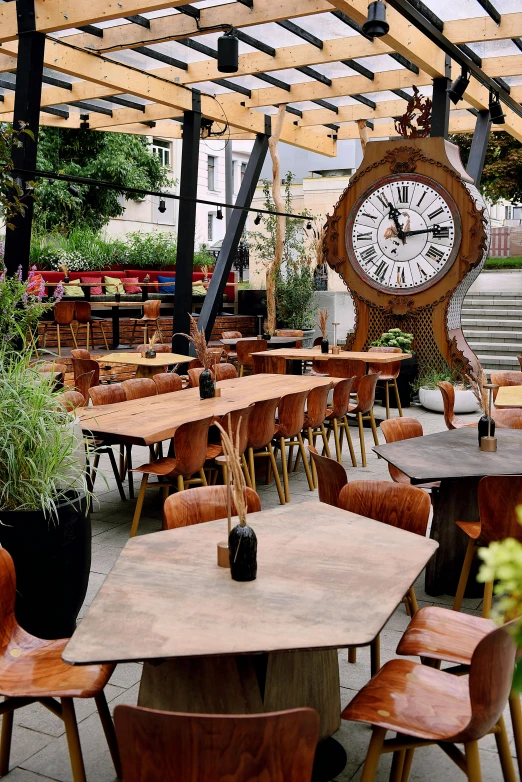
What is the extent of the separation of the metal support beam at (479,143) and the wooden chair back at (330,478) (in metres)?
9.84

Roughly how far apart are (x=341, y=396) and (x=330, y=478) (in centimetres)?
316

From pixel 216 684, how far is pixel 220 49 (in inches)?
262

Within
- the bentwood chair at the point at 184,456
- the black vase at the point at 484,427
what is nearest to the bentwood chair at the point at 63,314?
the bentwood chair at the point at 184,456

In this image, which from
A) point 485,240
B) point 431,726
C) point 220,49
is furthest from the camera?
point 485,240

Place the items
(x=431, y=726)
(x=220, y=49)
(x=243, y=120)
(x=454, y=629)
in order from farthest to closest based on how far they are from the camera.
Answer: (x=243, y=120) < (x=220, y=49) < (x=454, y=629) < (x=431, y=726)

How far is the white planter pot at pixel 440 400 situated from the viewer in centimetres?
965

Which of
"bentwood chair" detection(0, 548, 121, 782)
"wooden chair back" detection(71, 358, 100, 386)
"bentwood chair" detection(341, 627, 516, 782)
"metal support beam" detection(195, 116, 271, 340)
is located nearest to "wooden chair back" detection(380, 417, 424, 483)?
"bentwood chair" detection(341, 627, 516, 782)

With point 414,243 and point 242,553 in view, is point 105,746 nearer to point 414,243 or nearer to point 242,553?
point 242,553

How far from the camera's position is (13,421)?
3467 millimetres

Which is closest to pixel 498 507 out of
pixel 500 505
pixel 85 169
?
pixel 500 505

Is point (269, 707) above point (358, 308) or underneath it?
underneath

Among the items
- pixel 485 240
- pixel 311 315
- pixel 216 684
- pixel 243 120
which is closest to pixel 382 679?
pixel 216 684

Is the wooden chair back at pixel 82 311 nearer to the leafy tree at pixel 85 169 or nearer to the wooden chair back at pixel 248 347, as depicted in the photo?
the wooden chair back at pixel 248 347

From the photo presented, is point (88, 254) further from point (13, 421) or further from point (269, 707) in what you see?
point (269, 707)
